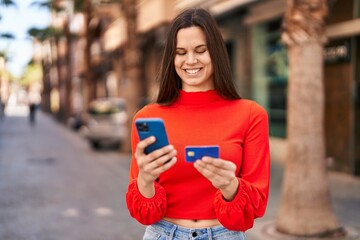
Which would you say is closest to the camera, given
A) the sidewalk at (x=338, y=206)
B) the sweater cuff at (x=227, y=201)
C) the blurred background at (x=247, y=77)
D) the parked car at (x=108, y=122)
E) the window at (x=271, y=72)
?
the sweater cuff at (x=227, y=201)

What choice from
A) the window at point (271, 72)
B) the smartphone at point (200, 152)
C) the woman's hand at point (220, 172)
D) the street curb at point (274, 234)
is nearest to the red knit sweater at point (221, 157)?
the woman's hand at point (220, 172)

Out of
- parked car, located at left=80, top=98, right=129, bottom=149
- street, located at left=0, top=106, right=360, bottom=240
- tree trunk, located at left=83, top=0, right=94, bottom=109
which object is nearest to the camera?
street, located at left=0, top=106, right=360, bottom=240

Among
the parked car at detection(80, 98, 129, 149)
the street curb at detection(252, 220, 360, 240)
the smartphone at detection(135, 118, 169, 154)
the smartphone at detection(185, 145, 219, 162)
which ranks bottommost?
the street curb at detection(252, 220, 360, 240)

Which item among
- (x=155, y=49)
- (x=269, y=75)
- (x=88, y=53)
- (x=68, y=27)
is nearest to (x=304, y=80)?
(x=269, y=75)

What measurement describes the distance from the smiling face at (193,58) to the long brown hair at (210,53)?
0.02m

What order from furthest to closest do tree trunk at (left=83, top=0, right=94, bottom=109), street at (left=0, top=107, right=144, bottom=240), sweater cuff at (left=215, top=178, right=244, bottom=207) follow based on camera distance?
1. tree trunk at (left=83, top=0, right=94, bottom=109)
2. street at (left=0, top=107, right=144, bottom=240)
3. sweater cuff at (left=215, top=178, right=244, bottom=207)

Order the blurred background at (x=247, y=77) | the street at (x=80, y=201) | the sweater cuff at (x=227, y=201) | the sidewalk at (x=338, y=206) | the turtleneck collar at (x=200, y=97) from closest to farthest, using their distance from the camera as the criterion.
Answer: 1. the sweater cuff at (x=227, y=201)
2. the turtleneck collar at (x=200, y=97)
3. the sidewalk at (x=338, y=206)
4. the street at (x=80, y=201)
5. the blurred background at (x=247, y=77)

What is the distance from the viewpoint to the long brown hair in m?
2.26

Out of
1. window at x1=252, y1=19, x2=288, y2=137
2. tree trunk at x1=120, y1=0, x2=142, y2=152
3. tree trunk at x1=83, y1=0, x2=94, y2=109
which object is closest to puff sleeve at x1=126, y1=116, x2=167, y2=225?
window at x1=252, y1=19, x2=288, y2=137

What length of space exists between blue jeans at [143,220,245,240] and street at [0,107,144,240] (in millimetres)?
4441

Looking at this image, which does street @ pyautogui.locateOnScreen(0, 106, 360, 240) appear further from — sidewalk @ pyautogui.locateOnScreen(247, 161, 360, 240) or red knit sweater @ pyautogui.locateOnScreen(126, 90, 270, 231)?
red knit sweater @ pyautogui.locateOnScreen(126, 90, 270, 231)

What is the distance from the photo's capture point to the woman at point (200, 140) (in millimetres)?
2215

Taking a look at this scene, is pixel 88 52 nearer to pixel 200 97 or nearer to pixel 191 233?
pixel 200 97

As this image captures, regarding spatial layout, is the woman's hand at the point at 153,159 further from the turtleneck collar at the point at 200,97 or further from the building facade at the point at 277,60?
the building facade at the point at 277,60
